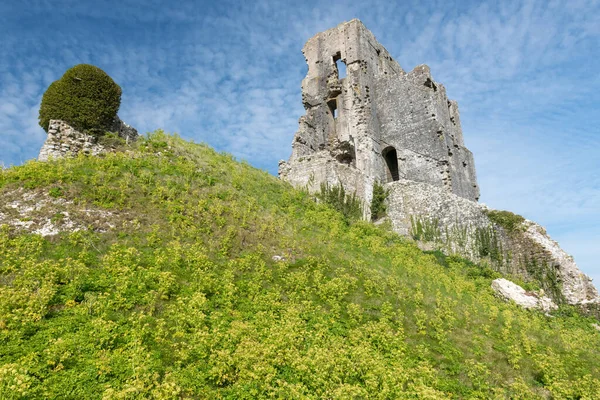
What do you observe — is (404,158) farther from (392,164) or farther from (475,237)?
(475,237)

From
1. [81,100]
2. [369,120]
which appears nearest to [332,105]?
[369,120]

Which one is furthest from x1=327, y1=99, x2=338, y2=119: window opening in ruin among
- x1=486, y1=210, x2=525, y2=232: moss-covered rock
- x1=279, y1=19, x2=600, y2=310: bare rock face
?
x1=486, y1=210, x2=525, y2=232: moss-covered rock

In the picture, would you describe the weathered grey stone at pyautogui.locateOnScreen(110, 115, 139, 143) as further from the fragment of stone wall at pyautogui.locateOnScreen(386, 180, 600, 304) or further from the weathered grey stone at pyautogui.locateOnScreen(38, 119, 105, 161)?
the fragment of stone wall at pyautogui.locateOnScreen(386, 180, 600, 304)

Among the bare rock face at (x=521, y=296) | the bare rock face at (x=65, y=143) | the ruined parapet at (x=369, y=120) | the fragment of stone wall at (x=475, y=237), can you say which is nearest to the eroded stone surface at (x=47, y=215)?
the bare rock face at (x=65, y=143)

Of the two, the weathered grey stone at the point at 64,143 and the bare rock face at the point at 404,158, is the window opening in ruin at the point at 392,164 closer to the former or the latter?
the bare rock face at the point at 404,158

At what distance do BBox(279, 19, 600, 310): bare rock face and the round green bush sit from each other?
11201mm

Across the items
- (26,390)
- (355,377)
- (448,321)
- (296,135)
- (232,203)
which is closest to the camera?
(26,390)

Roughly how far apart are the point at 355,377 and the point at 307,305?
2404 mm

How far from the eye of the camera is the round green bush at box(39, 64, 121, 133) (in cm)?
1434

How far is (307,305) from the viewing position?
8.39m

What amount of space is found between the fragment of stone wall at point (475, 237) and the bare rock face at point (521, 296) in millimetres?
1996

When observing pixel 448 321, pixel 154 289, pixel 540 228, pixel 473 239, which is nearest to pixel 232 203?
pixel 154 289

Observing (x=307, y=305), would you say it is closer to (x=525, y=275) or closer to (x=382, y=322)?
(x=382, y=322)

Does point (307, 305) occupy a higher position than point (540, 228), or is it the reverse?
point (540, 228)
